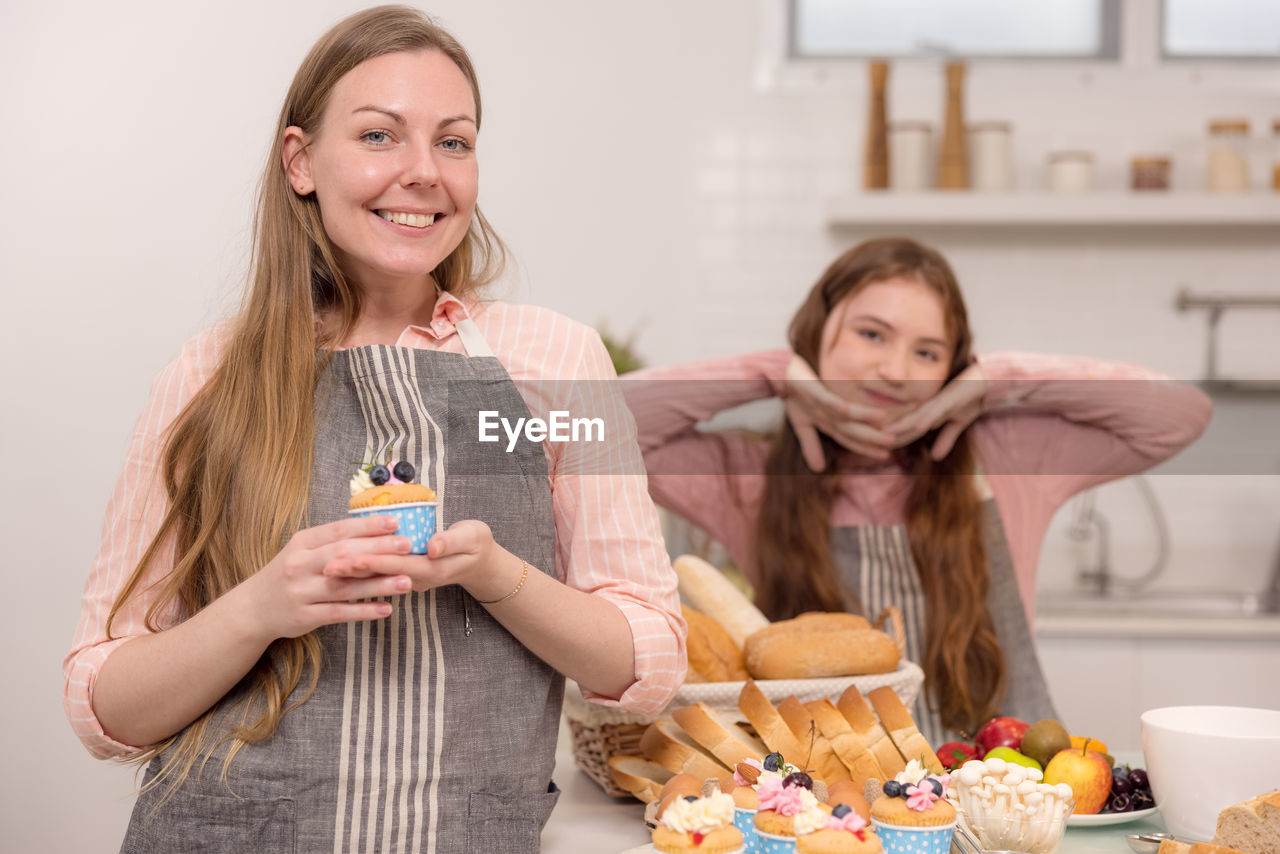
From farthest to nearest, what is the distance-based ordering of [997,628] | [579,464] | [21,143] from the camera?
[21,143] < [997,628] < [579,464]

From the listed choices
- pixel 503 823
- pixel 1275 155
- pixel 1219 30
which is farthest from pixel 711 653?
pixel 1219 30

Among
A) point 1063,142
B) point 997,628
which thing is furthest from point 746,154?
point 997,628

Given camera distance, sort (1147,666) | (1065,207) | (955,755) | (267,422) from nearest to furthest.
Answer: (267,422) → (955,755) → (1147,666) → (1065,207)

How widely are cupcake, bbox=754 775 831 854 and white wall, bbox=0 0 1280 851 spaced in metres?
2.43

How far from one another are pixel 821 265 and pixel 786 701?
2302 millimetres

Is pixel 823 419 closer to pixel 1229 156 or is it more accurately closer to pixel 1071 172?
pixel 1071 172

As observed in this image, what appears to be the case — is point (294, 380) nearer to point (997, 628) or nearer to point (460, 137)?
point (460, 137)

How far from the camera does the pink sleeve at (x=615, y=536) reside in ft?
3.43

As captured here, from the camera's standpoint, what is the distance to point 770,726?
3.39ft

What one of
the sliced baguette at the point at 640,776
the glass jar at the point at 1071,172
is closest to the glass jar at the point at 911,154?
the glass jar at the point at 1071,172

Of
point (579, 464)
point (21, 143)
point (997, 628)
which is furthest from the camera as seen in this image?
point (21, 143)

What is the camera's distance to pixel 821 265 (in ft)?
10.6

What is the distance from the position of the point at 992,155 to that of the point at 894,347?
157 cm

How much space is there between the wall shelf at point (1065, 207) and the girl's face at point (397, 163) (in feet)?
7.11
